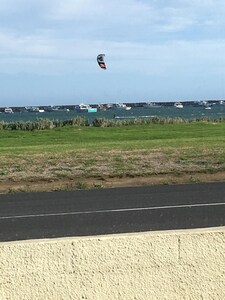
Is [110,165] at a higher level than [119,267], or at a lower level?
lower

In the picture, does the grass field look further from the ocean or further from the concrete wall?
the ocean

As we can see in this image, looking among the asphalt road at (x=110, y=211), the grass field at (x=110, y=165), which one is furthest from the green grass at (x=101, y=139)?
the asphalt road at (x=110, y=211)

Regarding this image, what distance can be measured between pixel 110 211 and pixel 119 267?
6722 millimetres

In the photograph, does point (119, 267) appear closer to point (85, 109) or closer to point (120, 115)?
point (120, 115)

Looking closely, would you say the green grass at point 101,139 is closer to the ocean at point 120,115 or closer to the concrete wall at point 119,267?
the concrete wall at point 119,267

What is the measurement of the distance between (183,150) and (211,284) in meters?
14.4

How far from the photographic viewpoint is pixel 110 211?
9820mm

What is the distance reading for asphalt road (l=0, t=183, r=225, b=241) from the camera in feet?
27.3

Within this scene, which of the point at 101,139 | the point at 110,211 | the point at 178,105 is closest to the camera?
the point at 110,211

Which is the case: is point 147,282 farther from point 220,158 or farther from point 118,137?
point 118,137

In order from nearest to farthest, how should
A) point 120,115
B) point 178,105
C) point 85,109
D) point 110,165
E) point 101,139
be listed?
point 110,165
point 101,139
point 120,115
point 85,109
point 178,105

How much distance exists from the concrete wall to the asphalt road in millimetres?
4627

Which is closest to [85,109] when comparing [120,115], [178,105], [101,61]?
[120,115]

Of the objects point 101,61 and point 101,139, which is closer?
point 101,139
